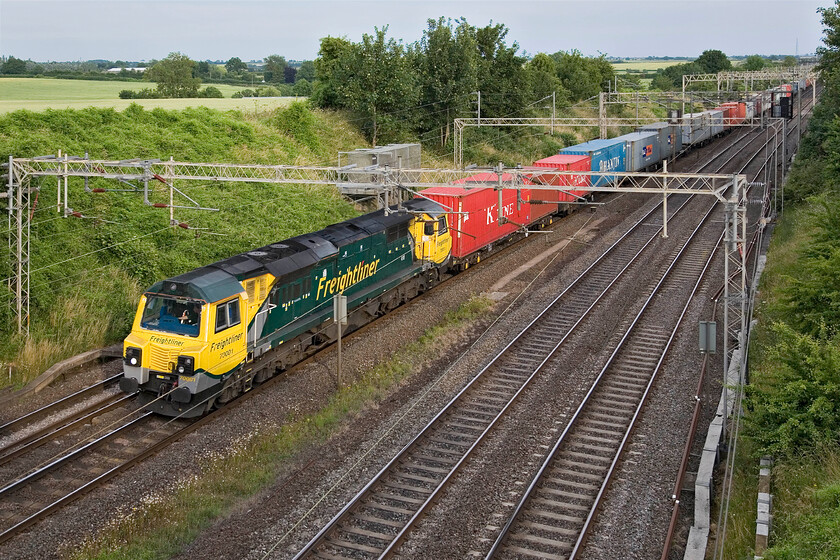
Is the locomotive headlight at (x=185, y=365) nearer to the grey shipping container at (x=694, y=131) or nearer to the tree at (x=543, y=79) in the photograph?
the grey shipping container at (x=694, y=131)

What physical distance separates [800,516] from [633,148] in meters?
40.5

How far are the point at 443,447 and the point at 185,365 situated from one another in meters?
5.93

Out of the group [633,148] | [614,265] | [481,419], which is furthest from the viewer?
[633,148]

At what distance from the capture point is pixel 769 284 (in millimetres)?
27172

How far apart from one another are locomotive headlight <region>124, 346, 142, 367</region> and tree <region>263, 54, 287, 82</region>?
311 feet

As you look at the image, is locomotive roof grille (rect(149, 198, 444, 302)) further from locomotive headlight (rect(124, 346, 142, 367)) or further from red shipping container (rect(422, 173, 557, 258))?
red shipping container (rect(422, 173, 557, 258))

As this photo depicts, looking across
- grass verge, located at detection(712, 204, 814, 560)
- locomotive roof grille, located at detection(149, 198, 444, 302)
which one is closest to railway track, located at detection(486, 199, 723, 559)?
grass verge, located at detection(712, 204, 814, 560)

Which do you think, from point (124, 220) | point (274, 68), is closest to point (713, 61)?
point (274, 68)

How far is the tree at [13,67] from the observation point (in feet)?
202

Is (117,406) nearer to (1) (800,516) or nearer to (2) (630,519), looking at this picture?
(2) (630,519)

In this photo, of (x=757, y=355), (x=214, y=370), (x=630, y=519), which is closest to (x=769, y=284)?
(x=757, y=355)

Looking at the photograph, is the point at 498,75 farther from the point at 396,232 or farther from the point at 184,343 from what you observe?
the point at 184,343

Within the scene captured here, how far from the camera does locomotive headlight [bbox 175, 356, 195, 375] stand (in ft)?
56.5

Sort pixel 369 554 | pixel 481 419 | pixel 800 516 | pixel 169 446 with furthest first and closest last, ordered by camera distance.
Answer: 1. pixel 481 419
2. pixel 169 446
3. pixel 369 554
4. pixel 800 516
